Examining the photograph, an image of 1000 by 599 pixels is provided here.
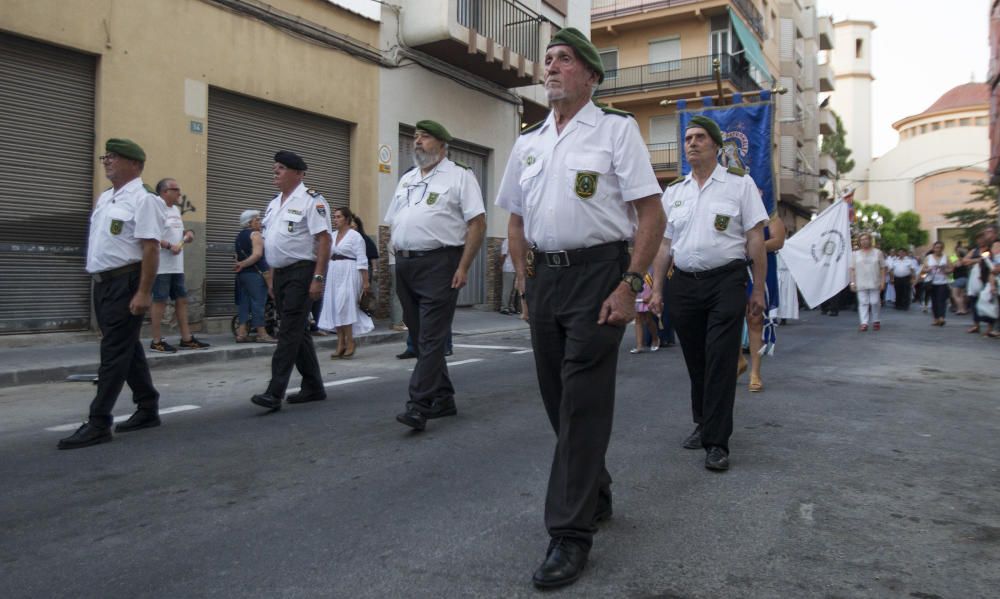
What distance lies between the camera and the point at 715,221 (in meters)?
4.83

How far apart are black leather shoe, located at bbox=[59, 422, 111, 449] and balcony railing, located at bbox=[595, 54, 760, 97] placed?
30.0 metres

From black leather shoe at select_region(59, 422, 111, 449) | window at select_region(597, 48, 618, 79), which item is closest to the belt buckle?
black leather shoe at select_region(59, 422, 111, 449)

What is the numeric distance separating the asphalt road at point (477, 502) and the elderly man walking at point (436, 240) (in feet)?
2.25

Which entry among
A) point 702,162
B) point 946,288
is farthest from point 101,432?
point 946,288

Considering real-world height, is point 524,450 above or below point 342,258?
below

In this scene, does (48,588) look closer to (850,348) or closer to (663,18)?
(850,348)

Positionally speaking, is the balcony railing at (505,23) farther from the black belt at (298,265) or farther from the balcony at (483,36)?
the black belt at (298,265)

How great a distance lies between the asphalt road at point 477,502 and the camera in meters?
2.82

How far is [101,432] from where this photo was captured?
4.96 meters

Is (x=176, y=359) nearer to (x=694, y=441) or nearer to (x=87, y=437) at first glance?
(x=87, y=437)

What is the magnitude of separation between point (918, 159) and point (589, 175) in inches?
3589

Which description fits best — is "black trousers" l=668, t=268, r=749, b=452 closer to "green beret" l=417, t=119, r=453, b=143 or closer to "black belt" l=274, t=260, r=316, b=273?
"green beret" l=417, t=119, r=453, b=143

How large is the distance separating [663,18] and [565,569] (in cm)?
3398

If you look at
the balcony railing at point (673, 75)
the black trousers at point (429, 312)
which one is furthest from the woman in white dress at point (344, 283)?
the balcony railing at point (673, 75)
